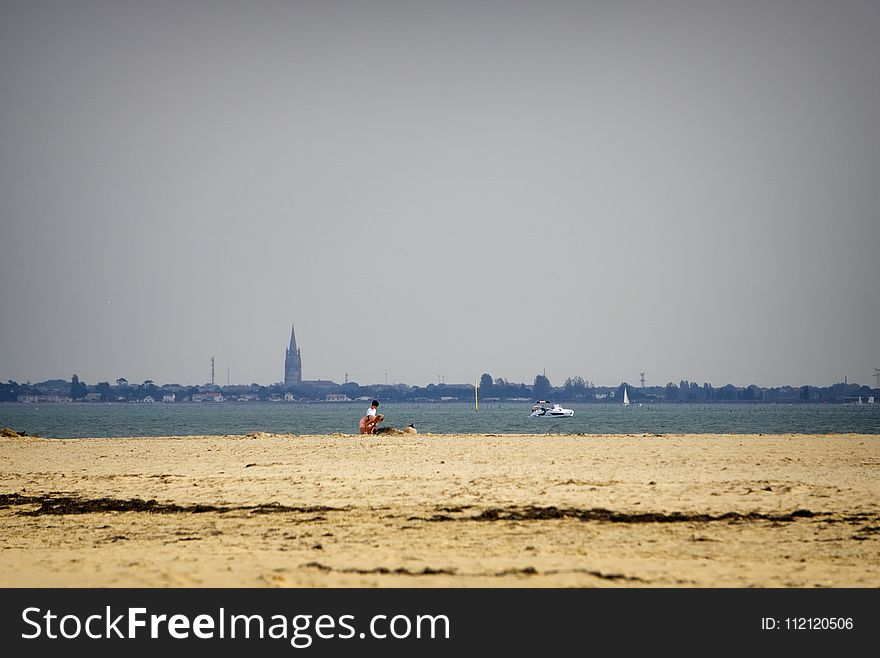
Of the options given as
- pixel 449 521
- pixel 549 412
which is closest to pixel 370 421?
pixel 449 521

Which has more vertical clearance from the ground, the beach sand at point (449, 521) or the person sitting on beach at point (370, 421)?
the person sitting on beach at point (370, 421)

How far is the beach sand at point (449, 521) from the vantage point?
9.02 meters

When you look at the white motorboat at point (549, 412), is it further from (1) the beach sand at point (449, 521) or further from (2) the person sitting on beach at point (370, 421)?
(1) the beach sand at point (449, 521)

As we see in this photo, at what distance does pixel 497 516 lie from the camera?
40.7 ft

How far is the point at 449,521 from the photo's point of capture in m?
12.0

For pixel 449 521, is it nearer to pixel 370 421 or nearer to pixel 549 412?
pixel 370 421

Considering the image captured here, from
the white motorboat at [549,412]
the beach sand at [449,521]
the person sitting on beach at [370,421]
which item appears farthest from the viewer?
the white motorboat at [549,412]

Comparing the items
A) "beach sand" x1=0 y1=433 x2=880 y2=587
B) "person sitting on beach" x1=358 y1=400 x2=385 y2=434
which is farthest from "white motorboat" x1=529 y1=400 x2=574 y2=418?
"beach sand" x1=0 y1=433 x2=880 y2=587

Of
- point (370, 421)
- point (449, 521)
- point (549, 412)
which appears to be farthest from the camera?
point (549, 412)

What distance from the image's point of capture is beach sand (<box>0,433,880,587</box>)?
9.02 meters

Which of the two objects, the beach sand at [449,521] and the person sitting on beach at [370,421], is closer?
the beach sand at [449,521]

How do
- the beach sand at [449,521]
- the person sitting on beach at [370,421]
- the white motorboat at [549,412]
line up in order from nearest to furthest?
1. the beach sand at [449,521]
2. the person sitting on beach at [370,421]
3. the white motorboat at [549,412]

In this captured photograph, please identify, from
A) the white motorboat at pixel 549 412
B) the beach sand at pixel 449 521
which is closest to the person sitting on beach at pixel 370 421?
the beach sand at pixel 449 521

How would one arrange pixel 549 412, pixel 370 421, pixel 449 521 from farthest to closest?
pixel 549 412 < pixel 370 421 < pixel 449 521
